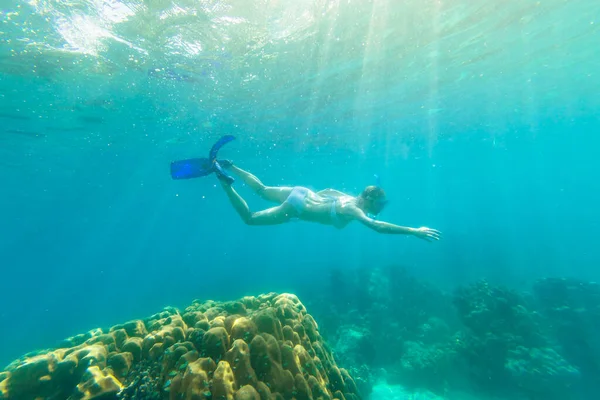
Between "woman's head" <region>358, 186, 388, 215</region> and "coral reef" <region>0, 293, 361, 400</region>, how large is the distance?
11.7 ft

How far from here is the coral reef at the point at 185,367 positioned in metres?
3.03

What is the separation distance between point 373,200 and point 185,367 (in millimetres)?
5013

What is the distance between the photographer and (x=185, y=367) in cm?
312

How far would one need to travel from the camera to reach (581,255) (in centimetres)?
4141

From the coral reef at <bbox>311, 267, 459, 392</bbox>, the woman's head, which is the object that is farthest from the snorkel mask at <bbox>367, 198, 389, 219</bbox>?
the coral reef at <bbox>311, 267, 459, 392</bbox>

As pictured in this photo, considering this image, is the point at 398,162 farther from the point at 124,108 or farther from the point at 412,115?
the point at 124,108

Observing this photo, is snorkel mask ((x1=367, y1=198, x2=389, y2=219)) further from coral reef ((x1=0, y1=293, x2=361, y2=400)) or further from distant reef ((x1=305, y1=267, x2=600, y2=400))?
distant reef ((x1=305, y1=267, x2=600, y2=400))

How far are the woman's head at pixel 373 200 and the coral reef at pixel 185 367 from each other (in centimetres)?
356

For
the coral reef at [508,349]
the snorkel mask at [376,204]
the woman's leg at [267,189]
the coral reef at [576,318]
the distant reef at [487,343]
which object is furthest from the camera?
the coral reef at [576,318]

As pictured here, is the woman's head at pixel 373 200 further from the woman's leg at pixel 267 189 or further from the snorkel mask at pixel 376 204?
the woman's leg at pixel 267 189

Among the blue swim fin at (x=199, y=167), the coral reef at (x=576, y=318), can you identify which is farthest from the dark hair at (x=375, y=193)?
the coral reef at (x=576, y=318)

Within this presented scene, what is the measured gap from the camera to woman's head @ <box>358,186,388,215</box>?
6.65 m

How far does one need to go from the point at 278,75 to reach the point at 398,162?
37033 millimetres

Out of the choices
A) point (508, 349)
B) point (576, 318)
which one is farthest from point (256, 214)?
point (576, 318)
